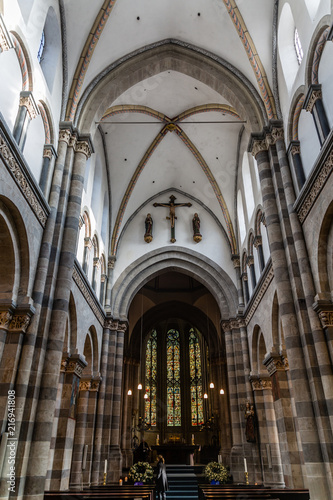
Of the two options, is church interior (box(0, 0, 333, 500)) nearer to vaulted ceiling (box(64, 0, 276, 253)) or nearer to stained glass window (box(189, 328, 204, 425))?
vaulted ceiling (box(64, 0, 276, 253))

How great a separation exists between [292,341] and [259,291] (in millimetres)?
5710

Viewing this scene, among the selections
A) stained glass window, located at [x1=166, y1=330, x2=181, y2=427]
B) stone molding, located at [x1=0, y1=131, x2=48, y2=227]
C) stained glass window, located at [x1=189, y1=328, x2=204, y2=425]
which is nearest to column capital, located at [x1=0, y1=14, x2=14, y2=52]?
stone molding, located at [x1=0, y1=131, x2=48, y2=227]

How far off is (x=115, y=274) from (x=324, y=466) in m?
13.5

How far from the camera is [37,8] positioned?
10.6 metres

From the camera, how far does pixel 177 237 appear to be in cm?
2138

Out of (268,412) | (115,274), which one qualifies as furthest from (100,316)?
(268,412)

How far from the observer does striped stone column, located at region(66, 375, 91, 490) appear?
1374cm

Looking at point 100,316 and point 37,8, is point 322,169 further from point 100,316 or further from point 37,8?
point 100,316

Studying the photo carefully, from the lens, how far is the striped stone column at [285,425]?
1111 cm

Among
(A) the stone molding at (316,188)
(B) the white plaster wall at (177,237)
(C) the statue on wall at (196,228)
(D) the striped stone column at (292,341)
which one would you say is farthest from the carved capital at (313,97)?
(C) the statue on wall at (196,228)

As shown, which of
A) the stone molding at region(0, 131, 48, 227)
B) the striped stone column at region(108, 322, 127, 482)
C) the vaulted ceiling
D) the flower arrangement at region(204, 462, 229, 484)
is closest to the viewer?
the stone molding at region(0, 131, 48, 227)

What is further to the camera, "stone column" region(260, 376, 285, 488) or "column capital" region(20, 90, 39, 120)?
"stone column" region(260, 376, 285, 488)

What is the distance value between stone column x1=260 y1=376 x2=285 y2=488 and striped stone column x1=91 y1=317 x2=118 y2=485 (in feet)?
20.4

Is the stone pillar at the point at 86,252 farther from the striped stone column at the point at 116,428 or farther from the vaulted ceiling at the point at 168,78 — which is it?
the striped stone column at the point at 116,428
